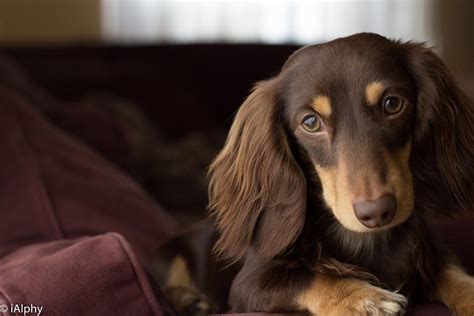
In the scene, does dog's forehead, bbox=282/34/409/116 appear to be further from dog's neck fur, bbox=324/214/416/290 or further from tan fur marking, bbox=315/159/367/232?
dog's neck fur, bbox=324/214/416/290

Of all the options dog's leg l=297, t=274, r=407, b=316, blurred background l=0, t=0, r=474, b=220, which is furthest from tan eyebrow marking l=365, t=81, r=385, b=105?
blurred background l=0, t=0, r=474, b=220

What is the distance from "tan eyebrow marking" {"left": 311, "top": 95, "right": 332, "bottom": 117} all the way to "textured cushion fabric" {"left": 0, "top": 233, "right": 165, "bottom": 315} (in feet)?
1.52

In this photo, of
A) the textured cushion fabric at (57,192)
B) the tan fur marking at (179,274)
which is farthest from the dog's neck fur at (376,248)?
the textured cushion fabric at (57,192)

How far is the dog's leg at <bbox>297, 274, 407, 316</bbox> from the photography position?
1.46 meters

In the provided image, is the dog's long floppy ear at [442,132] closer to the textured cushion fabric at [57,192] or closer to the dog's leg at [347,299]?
the dog's leg at [347,299]

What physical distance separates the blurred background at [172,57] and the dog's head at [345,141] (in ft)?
4.45

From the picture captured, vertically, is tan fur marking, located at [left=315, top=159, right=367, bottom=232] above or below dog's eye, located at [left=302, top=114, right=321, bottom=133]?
below

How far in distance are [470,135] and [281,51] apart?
2782 mm

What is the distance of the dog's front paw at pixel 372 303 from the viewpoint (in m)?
1.46

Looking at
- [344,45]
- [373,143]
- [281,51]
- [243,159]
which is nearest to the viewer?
[373,143]

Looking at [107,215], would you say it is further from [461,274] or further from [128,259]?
[461,274]

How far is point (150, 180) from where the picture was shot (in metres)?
3.37

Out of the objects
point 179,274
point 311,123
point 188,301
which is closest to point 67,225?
point 179,274

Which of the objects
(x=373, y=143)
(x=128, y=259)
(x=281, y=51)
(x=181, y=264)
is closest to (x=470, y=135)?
(x=373, y=143)
